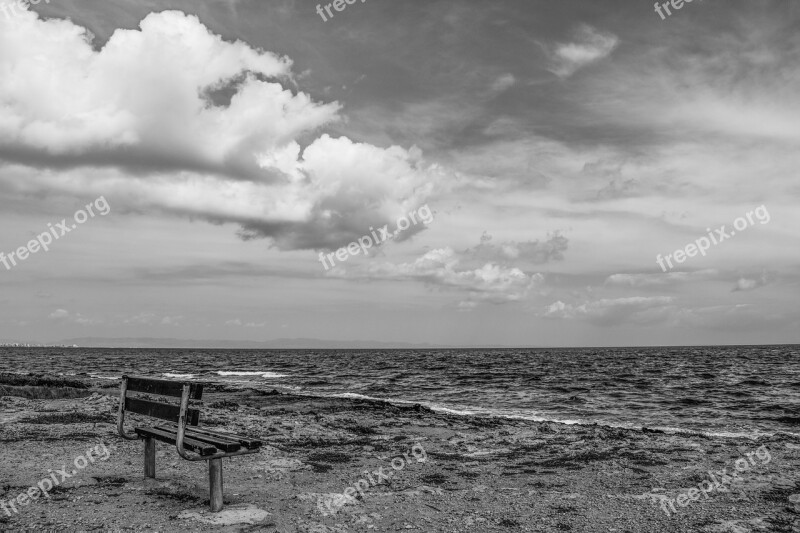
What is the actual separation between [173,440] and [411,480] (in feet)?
13.0

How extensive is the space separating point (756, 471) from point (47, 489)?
1141 centimetres

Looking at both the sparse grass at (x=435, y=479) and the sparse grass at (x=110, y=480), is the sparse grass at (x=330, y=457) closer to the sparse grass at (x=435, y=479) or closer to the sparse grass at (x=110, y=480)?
the sparse grass at (x=435, y=479)

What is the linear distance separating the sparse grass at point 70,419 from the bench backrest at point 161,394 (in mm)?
6447

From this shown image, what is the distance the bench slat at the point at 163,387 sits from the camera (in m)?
6.71

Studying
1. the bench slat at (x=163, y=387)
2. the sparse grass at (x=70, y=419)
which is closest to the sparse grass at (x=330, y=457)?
the bench slat at (x=163, y=387)

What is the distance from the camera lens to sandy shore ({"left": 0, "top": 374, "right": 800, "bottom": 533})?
702 cm

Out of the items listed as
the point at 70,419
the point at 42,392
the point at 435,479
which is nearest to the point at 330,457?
the point at 435,479

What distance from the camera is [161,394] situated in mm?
7250

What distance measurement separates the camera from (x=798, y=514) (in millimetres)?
7629

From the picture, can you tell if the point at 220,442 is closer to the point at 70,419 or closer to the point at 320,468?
the point at 320,468

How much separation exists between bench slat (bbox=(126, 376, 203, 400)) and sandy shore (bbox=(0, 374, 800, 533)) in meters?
1.39

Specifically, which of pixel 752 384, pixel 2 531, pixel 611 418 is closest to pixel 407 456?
pixel 2 531

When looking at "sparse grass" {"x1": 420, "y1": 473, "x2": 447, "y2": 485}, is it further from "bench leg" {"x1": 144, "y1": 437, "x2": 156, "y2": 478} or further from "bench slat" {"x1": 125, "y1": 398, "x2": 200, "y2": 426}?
"bench leg" {"x1": 144, "y1": 437, "x2": 156, "y2": 478}

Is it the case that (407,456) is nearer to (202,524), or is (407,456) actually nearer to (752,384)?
(202,524)
